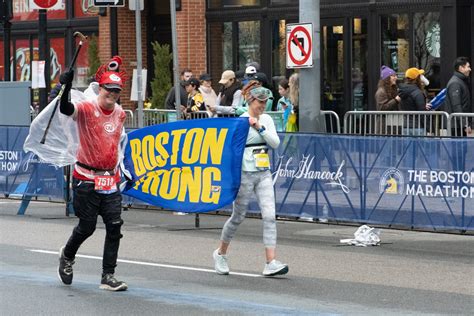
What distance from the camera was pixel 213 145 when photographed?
13844 mm

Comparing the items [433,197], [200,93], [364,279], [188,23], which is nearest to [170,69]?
[188,23]

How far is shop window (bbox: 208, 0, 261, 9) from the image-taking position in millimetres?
27000

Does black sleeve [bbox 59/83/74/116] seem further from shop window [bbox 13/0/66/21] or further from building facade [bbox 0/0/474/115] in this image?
shop window [bbox 13/0/66/21]

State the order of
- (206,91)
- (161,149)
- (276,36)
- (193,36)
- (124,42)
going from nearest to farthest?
(161,149), (206,91), (276,36), (193,36), (124,42)

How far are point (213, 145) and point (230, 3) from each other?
46.2 ft

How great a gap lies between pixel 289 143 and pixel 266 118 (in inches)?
145

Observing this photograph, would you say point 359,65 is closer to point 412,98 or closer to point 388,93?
point 388,93

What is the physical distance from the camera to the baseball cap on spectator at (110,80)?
36.2ft

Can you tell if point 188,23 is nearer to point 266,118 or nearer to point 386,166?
point 386,166

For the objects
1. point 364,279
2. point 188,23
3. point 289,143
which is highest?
point 188,23

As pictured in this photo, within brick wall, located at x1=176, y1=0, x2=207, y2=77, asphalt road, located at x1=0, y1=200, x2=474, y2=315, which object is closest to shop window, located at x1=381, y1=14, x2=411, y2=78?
brick wall, located at x1=176, y1=0, x2=207, y2=77

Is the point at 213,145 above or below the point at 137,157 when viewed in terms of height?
above

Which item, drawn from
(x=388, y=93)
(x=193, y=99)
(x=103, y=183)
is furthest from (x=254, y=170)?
(x=193, y=99)

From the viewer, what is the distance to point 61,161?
1217 cm
